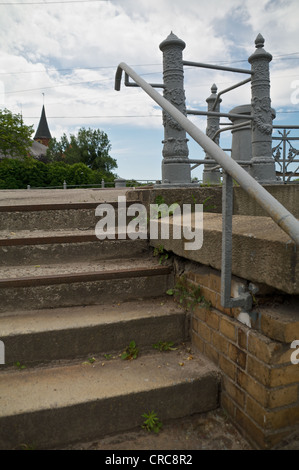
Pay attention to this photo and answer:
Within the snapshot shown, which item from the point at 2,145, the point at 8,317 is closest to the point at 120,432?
the point at 8,317

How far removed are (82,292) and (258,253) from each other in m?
1.20

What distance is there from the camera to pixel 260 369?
141 cm

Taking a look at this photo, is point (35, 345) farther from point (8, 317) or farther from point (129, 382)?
point (129, 382)

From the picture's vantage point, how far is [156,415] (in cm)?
162

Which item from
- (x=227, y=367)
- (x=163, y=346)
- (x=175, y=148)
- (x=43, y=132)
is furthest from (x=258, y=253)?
(x=43, y=132)

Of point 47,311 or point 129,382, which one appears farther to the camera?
point 47,311

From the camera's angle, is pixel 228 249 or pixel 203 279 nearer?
pixel 228 249

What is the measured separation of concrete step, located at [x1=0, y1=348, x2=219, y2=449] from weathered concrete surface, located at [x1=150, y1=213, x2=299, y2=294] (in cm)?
62

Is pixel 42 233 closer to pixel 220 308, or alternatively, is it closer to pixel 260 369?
pixel 220 308

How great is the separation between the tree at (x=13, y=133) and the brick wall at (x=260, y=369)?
23.0m

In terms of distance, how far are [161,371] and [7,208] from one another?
1.88 m

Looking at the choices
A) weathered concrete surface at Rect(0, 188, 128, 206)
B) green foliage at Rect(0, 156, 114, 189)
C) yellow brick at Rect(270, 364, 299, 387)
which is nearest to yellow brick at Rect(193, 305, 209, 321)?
yellow brick at Rect(270, 364, 299, 387)
